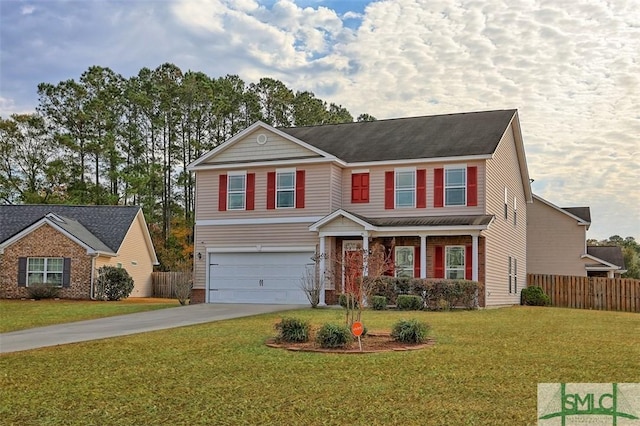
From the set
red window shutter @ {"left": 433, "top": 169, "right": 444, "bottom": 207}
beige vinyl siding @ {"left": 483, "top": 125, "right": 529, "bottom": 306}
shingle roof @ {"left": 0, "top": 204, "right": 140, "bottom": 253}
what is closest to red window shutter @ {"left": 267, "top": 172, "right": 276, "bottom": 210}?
red window shutter @ {"left": 433, "top": 169, "right": 444, "bottom": 207}

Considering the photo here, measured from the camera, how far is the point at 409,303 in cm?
2247

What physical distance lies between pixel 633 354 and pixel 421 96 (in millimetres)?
18880

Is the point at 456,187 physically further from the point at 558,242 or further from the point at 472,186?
the point at 558,242

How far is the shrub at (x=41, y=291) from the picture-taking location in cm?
3158

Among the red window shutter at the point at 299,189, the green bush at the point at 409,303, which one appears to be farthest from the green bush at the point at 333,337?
the red window shutter at the point at 299,189

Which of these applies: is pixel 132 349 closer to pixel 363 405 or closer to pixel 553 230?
pixel 363 405

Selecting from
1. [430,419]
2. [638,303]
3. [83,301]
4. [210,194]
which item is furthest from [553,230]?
[430,419]

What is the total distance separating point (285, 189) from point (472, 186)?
731 centimetres

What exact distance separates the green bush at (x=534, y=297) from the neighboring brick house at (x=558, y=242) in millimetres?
7195

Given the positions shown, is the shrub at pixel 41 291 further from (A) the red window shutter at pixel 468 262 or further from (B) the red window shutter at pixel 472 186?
(B) the red window shutter at pixel 472 186

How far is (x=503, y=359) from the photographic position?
11172 millimetres

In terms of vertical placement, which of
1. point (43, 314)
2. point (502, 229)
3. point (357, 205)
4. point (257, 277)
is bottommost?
point (43, 314)

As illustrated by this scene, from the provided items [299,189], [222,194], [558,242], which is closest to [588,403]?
[299,189]

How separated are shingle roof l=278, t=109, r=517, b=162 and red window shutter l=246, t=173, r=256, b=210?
3.35 meters
